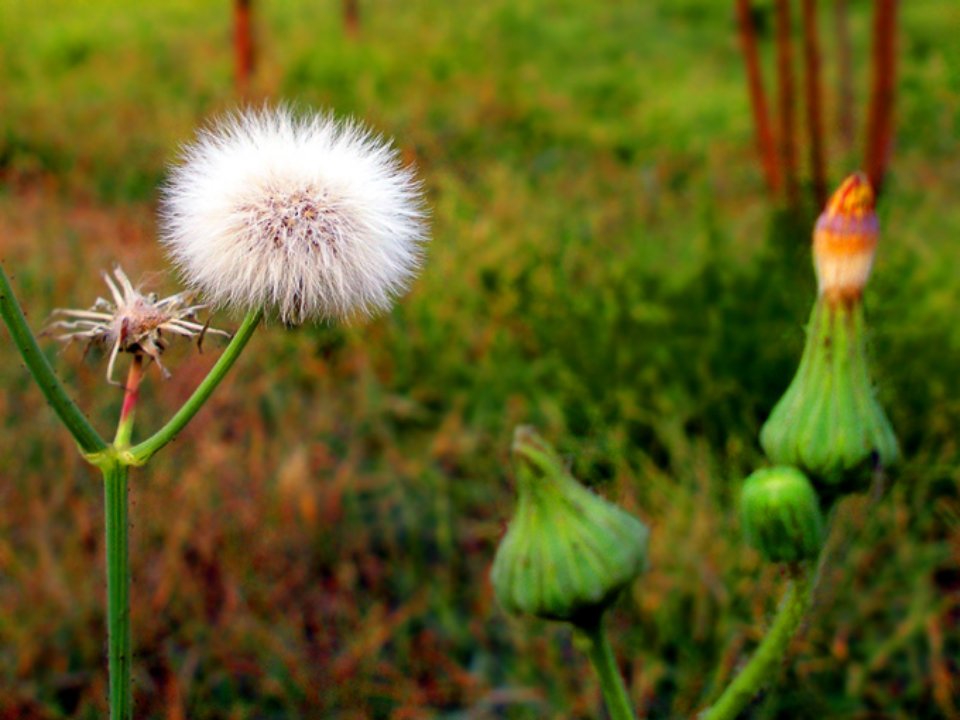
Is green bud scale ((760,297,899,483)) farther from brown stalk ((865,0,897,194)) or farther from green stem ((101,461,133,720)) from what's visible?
brown stalk ((865,0,897,194))

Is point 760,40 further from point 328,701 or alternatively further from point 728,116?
point 328,701

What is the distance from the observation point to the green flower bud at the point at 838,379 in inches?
31.7

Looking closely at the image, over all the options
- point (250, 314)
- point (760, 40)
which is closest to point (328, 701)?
point (250, 314)

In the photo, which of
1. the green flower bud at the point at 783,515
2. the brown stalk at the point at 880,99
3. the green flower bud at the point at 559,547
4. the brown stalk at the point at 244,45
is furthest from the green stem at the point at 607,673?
the brown stalk at the point at 244,45

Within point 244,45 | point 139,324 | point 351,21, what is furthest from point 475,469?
point 351,21

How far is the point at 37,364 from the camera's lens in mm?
644

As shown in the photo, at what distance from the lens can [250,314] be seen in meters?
0.68

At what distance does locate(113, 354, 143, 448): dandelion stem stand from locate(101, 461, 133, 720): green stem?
0.05 feet

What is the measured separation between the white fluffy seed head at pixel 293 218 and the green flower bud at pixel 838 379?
1.02ft

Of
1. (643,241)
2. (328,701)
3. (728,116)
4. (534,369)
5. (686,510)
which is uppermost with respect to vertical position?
(728,116)

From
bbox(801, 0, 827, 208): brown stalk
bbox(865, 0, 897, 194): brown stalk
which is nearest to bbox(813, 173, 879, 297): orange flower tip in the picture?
bbox(865, 0, 897, 194): brown stalk

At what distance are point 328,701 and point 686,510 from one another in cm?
92

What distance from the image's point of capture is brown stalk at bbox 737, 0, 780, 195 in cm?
337

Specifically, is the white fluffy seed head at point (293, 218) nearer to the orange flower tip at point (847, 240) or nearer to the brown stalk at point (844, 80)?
the orange flower tip at point (847, 240)
